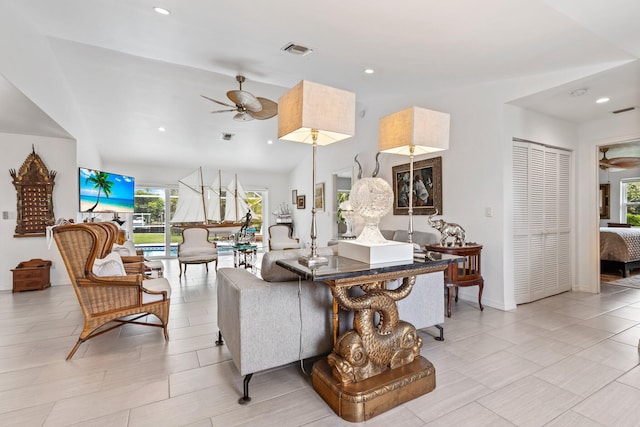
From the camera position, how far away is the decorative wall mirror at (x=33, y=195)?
14.5ft

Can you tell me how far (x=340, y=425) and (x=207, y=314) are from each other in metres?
2.22

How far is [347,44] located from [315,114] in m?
1.60

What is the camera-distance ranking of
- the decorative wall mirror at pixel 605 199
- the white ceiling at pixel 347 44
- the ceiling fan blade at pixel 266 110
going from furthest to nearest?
the decorative wall mirror at pixel 605 199 < the ceiling fan blade at pixel 266 110 < the white ceiling at pixel 347 44

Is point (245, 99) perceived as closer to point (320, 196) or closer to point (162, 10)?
point (162, 10)

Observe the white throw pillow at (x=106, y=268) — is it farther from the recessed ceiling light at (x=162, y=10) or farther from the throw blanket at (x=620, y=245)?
the throw blanket at (x=620, y=245)

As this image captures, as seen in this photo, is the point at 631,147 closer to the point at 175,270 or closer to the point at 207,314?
the point at 207,314

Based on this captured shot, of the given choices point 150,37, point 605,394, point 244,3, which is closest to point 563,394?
point 605,394

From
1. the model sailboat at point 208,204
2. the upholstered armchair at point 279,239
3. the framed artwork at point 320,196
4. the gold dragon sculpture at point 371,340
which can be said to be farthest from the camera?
the framed artwork at point 320,196

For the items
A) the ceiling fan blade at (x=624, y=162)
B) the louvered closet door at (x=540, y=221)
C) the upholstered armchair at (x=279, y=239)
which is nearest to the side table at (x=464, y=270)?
the louvered closet door at (x=540, y=221)

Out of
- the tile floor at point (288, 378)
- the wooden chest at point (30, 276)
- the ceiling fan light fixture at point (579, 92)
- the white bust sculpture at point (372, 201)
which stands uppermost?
the ceiling fan light fixture at point (579, 92)

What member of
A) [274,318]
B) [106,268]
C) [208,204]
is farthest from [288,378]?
[208,204]

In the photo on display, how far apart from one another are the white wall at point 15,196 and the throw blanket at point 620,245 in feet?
28.9

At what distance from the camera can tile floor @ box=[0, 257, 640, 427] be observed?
5.46 feet

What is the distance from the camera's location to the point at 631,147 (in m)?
5.22
